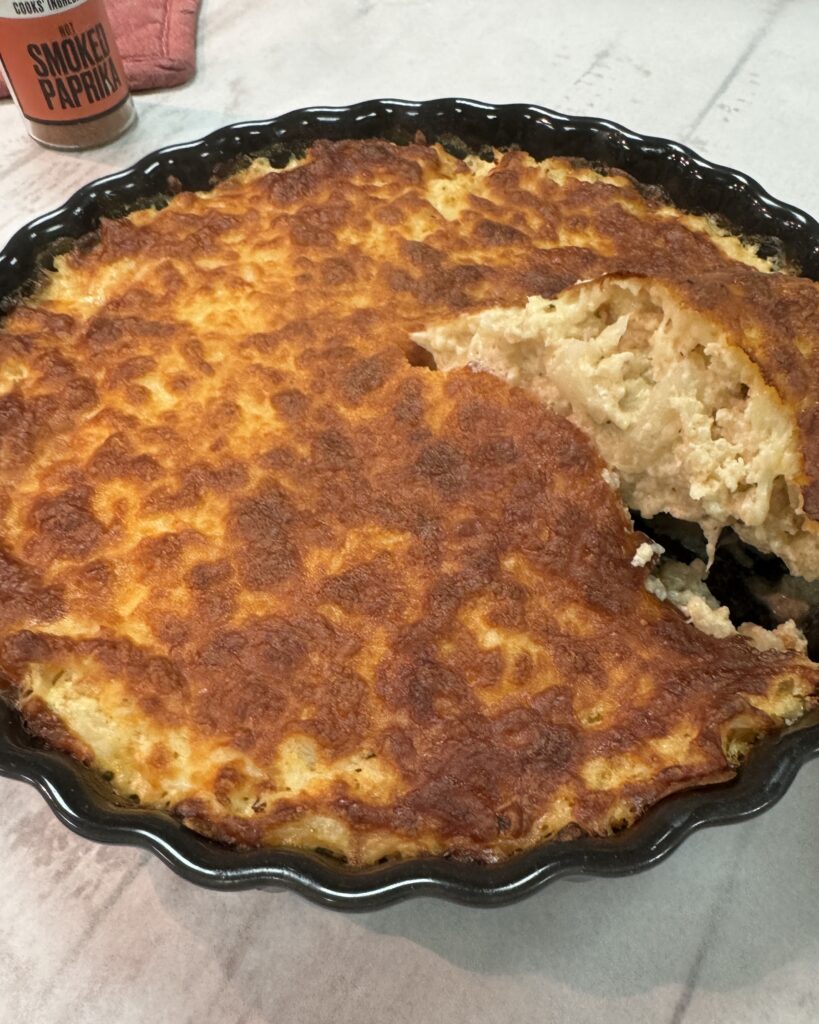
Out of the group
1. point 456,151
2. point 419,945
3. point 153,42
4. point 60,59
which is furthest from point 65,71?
point 419,945

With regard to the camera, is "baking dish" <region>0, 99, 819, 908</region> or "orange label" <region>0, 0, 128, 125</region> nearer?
"baking dish" <region>0, 99, 819, 908</region>

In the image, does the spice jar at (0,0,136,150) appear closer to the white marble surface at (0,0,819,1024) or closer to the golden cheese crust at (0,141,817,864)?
the golden cheese crust at (0,141,817,864)

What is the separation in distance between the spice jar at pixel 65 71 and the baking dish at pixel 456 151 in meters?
0.65

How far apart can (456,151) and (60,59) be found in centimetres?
125

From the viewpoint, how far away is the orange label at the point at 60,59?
8.73 ft

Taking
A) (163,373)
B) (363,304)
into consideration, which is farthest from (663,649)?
(163,373)

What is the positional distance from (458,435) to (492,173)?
3.18 feet

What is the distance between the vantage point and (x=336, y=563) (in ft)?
5.74

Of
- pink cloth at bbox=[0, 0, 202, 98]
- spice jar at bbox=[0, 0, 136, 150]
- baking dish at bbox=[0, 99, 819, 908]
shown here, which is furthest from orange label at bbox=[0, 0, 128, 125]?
baking dish at bbox=[0, 99, 819, 908]

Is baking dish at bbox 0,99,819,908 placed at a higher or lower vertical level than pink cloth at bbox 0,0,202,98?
lower

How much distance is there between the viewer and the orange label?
2660mm

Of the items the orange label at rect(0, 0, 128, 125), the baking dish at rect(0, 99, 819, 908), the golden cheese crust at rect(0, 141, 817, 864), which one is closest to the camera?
the baking dish at rect(0, 99, 819, 908)

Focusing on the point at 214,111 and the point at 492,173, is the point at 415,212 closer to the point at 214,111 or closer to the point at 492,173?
the point at 492,173

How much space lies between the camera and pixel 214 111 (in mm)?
3443
